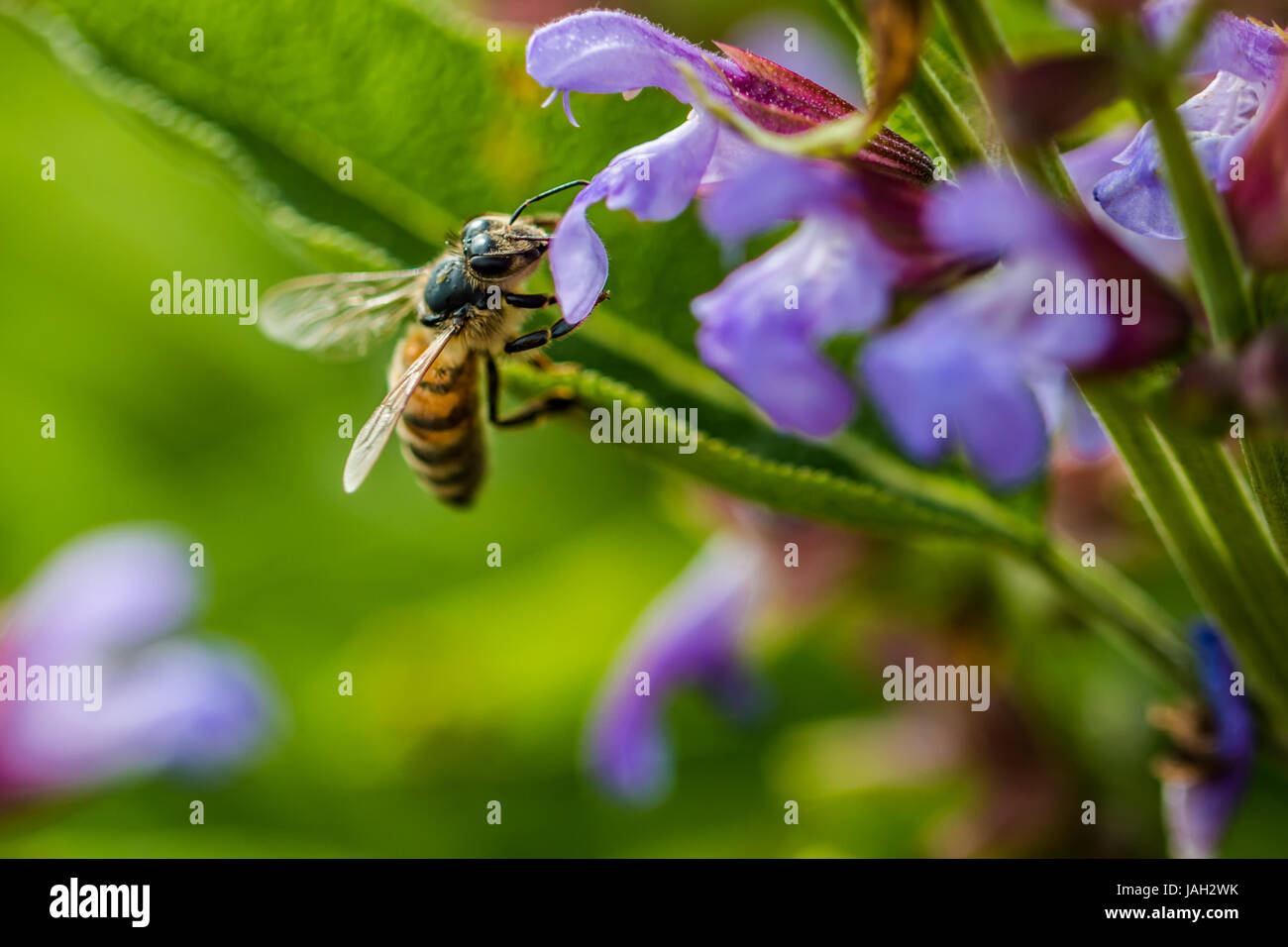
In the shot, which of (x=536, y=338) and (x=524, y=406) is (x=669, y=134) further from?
(x=524, y=406)

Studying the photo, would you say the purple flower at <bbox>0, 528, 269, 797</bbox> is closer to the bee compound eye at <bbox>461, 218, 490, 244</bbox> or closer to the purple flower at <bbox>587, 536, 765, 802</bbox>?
the purple flower at <bbox>587, 536, 765, 802</bbox>

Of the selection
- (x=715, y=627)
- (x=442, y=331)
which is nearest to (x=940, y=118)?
(x=442, y=331)

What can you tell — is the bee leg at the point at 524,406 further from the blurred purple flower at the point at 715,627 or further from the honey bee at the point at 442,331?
the blurred purple flower at the point at 715,627

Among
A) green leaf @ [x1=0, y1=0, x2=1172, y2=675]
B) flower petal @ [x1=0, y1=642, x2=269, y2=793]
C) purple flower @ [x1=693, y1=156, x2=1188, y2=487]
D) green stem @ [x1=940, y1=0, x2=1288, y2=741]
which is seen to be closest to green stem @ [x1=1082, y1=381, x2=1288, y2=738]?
green stem @ [x1=940, y1=0, x2=1288, y2=741]

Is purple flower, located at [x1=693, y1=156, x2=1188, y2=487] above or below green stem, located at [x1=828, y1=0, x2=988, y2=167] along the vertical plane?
below

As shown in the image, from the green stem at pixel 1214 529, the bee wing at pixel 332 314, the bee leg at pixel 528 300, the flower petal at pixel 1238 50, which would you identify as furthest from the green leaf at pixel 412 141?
the flower petal at pixel 1238 50

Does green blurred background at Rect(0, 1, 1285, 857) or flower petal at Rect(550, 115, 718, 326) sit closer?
flower petal at Rect(550, 115, 718, 326)

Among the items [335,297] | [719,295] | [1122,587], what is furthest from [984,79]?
[335,297]
